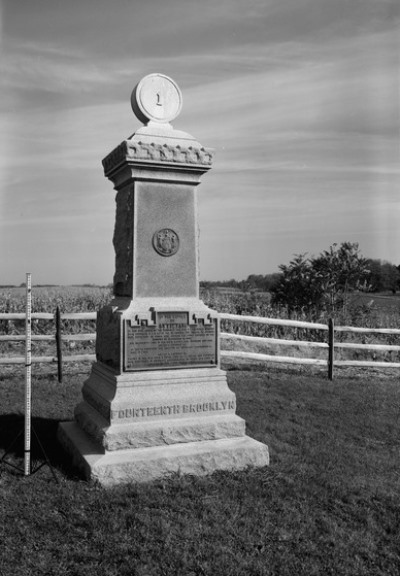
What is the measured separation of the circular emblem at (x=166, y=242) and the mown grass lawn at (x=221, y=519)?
7.67 feet

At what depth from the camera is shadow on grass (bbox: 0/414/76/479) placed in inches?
217

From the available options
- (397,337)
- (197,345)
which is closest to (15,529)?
(197,345)

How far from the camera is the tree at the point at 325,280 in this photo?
61.1 ft

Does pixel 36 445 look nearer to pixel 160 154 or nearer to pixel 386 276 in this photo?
pixel 160 154

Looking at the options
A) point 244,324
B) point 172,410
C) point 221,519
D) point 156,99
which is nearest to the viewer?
point 221,519

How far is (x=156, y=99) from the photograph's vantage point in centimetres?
600

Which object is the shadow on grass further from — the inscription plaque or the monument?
the inscription plaque

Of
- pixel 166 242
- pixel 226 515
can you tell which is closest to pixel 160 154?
pixel 166 242

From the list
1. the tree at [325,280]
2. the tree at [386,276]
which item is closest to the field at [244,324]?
the tree at [325,280]

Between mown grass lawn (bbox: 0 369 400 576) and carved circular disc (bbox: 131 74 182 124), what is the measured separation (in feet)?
12.9

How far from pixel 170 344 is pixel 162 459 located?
3.91 feet

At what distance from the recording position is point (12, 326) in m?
15.5

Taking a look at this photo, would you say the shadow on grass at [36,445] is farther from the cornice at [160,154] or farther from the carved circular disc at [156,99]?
the carved circular disc at [156,99]

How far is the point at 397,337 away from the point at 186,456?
12.9m
